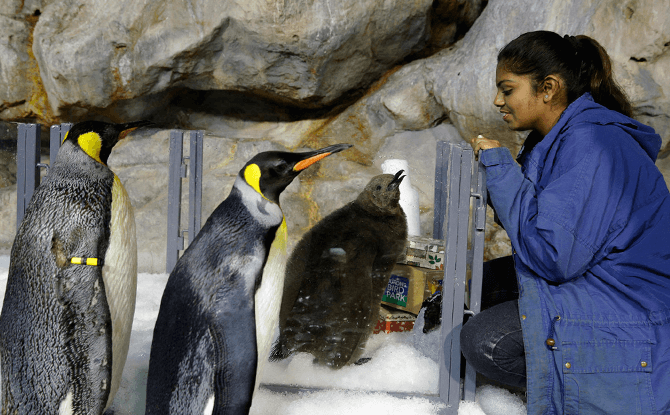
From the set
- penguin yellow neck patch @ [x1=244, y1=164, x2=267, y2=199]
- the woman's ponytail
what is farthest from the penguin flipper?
the woman's ponytail

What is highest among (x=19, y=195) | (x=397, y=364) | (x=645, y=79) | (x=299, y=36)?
(x=299, y=36)

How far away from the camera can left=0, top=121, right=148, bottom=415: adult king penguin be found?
122cm

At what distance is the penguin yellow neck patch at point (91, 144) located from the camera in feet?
4.45

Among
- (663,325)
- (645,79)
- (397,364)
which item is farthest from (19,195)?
(645,79)

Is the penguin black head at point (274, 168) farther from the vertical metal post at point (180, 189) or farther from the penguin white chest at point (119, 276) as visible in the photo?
the vertical metal post at point (180, 189)

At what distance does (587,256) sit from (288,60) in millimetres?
2926

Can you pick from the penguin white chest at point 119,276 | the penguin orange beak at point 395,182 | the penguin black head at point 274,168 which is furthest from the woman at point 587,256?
the penguin white chest at point 119,276

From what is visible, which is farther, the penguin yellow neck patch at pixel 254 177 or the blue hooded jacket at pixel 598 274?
the penguin yellow neck patch at pixel 254 177

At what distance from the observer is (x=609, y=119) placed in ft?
3.78

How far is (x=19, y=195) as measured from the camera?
178cm

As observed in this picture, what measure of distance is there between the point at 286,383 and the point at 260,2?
267 cm

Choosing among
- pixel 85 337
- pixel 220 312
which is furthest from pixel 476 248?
pixel 85 337

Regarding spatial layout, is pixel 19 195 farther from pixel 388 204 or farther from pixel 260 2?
pixel 260 2

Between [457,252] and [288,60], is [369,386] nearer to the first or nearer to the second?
[457,252]
